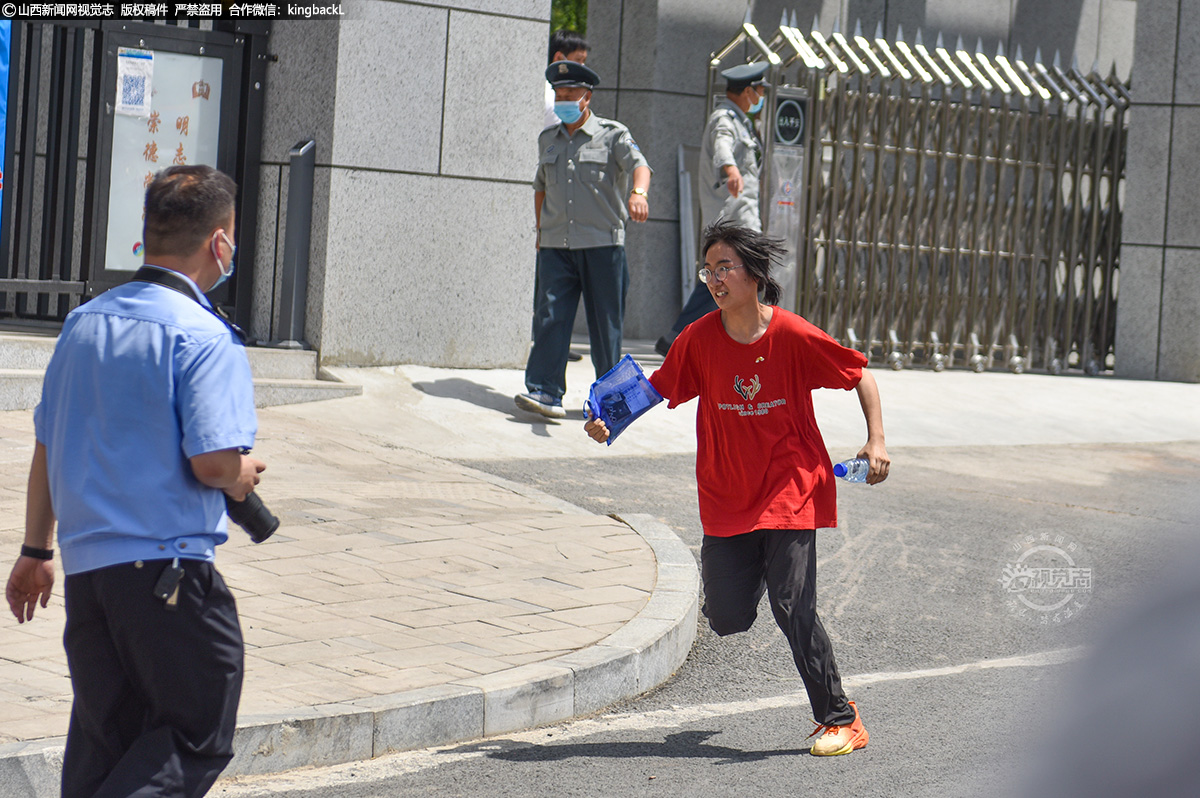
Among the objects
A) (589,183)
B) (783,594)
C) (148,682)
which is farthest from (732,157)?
(148,682)

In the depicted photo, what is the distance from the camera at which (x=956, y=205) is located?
44.4 ft

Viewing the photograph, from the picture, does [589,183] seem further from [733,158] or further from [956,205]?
[956,205]

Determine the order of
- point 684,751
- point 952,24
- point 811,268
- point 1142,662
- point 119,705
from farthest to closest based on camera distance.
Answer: point 952,24 → point 811,268 → point 684,751 → point 119,705 → point 1142,662

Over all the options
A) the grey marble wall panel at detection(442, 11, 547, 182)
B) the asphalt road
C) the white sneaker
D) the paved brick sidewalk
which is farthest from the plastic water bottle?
the grey marble wall panel at detection(442, 11, 547, 182)

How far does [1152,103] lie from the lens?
553 inches

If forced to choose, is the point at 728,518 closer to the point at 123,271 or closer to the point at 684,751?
the point at 684,751

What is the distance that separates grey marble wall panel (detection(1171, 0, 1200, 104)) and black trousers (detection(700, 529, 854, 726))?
11.0 meters

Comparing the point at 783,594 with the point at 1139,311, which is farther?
the point at 1139,311

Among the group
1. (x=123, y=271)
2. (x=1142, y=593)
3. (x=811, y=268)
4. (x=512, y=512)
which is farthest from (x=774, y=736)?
(x=811, y=268)

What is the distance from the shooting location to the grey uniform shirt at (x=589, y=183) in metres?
9.29

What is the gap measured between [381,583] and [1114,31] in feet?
51.1

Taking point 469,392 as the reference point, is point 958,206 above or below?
above

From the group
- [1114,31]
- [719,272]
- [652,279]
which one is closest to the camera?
[719,272]

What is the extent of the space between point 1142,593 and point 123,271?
9111 mm
